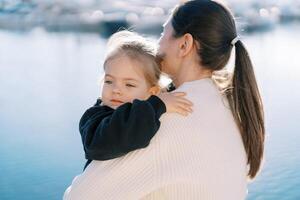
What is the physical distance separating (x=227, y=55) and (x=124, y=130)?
28 cm

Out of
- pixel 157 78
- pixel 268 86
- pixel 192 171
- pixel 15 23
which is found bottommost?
pixel 268 86

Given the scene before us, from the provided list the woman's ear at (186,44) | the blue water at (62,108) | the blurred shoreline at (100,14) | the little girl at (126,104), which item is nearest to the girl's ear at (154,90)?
the little girl at (126,104)

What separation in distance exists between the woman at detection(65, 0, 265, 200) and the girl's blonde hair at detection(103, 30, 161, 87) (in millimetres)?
26

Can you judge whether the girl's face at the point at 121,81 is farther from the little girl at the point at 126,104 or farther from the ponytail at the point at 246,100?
the ponytail at the point at 246,100

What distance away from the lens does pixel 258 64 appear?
6836mm

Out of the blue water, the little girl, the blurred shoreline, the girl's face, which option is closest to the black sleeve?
the little girl

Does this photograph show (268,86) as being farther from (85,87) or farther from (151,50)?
(151,50)

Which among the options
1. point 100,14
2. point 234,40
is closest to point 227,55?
point 234,40

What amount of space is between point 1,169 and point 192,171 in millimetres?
3389

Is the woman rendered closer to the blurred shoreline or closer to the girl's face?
the girl's face

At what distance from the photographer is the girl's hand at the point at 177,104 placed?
933mm

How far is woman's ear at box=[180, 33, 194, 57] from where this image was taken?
1028 millimetres

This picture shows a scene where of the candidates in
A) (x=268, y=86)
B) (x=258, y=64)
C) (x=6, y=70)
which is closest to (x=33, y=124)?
(x=6, y=70)

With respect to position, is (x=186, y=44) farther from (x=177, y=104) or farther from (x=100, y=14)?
(x=100, y=14)
